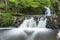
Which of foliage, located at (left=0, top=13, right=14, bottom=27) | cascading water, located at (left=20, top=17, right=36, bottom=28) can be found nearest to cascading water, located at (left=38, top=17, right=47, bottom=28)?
cascading water, located at (left=20, top=17, right=36, bottom=28)

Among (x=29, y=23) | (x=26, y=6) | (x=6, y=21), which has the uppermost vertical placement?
(x=26, y=6)

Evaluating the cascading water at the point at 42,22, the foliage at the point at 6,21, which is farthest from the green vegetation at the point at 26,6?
the cascading water at the point at 42,22

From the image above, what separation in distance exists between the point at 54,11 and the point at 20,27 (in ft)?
15.7

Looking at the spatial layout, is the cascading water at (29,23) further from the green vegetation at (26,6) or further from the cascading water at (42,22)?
the green vegetation at (26,6)

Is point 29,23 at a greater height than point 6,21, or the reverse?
point 6,21

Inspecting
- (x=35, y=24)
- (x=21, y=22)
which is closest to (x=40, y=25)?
(x=35, y=24)

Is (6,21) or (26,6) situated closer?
(6,21)

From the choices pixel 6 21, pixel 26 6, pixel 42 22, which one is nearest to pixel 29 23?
pixel 42 22

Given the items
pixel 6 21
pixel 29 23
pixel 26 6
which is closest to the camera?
pixel 6 21

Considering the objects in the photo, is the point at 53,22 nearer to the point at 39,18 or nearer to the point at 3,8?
the point at 39,18

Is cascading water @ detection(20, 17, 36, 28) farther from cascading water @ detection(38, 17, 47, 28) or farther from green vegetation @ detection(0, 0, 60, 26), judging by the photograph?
green vegetation @ detection(0, 0, 60, 26)

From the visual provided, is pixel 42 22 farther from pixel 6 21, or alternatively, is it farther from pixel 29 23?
pixel 6 21

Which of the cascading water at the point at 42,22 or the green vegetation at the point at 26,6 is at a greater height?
the green vegetation at the point at 26,6

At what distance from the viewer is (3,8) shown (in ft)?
65.6
